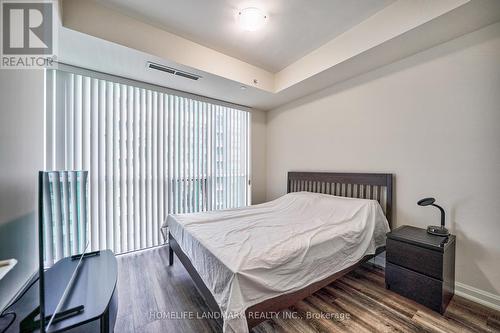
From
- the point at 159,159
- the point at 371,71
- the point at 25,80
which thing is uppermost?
the point at 371,71

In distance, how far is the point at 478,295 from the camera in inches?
71.7

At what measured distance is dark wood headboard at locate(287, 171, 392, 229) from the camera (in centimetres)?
241

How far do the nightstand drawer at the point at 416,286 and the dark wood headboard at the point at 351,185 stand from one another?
2.16ft

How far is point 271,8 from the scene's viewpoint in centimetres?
194

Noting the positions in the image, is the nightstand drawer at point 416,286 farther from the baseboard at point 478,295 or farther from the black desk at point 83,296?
the black desk at point 83,296

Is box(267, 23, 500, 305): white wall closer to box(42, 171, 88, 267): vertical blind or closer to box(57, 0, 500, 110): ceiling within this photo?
box(57, 0, 500, 110): ceiling

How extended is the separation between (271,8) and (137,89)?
2.18m

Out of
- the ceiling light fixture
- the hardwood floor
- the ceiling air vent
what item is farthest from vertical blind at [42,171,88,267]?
the ceiling light fixture

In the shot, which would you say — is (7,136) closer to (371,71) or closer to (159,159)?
(159,159)

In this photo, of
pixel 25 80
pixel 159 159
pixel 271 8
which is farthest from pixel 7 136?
pixel 271 8

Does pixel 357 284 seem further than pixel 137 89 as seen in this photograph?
No

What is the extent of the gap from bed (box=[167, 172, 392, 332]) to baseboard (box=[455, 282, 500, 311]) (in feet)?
2.37

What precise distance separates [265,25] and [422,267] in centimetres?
285

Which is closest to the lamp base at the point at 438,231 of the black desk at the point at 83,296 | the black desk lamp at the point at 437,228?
the black desk lamp at the point at 437,228
